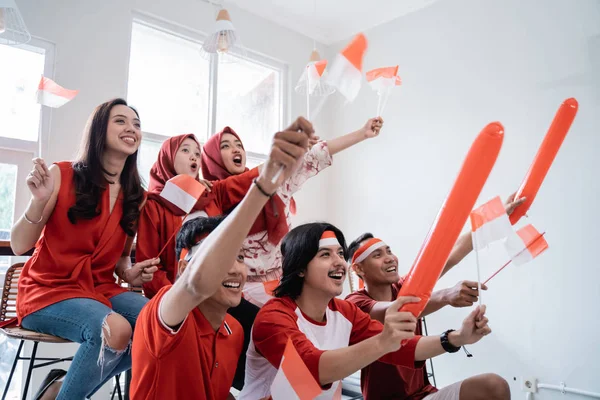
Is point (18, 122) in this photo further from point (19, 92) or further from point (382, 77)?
point (382, 77)

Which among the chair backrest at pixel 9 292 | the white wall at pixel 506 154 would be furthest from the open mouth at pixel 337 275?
the white wall at pixel 506 154

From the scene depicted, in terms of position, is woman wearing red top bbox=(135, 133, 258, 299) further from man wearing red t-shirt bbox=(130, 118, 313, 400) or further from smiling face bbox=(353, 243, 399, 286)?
→ smiling face bbox=(353, 243, 399, 286)

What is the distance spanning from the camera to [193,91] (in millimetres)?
4297

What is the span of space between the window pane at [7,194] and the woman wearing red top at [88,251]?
165cm

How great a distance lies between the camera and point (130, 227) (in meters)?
1.86

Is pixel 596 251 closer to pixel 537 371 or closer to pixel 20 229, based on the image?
pixel 537 371

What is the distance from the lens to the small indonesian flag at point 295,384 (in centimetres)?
112

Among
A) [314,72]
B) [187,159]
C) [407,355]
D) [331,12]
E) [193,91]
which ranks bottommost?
[407,355]

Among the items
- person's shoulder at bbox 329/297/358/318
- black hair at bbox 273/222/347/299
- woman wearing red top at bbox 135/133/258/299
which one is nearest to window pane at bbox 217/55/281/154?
woman wearing red top at bbox 135/133/258/299

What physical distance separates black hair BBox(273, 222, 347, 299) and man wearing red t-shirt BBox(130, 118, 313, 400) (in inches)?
9.5

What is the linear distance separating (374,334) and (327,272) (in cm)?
27

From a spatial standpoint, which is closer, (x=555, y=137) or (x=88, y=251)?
(x=555, y=137)

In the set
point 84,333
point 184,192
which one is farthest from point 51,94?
point 84,333

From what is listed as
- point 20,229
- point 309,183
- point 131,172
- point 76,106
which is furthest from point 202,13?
point 20,229
